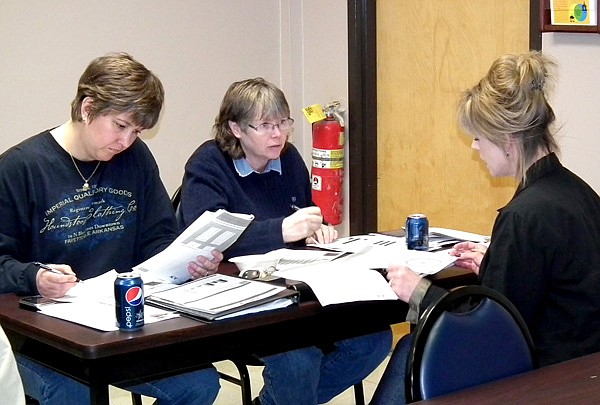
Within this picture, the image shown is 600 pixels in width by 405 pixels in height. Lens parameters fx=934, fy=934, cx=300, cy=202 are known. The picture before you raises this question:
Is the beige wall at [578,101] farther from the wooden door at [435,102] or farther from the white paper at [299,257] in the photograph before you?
the white paper at [299,257]

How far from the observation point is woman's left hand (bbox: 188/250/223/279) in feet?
8.02

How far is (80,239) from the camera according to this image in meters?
2.52

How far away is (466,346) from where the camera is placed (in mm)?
1784

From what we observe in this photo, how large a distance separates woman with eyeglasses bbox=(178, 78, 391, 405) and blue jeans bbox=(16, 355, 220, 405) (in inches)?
12.8

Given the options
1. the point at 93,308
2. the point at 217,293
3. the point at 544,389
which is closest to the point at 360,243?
the point at 217,293

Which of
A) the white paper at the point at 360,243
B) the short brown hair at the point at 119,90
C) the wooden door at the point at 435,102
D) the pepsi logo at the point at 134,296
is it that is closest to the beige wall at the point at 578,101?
Result: the wooden door at the point at 435,102

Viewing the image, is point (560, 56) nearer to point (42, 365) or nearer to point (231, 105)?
point (231, 105)

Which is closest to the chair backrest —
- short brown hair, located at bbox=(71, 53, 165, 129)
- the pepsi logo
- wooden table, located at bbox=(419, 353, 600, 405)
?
wooden table, located at bbox=(419, 353, 600, 405)

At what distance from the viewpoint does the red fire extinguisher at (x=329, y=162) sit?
4277 mm

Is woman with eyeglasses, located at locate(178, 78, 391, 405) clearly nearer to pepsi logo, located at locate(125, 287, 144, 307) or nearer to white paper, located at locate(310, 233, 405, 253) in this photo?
white paper, located at locate(310, 233, 405, 253)

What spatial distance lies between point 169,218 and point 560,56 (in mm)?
1524

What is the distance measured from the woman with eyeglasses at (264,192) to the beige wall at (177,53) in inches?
48.9

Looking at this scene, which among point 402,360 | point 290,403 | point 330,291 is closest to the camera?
point 402,360

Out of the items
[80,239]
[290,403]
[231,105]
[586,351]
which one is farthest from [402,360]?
[231,105]
